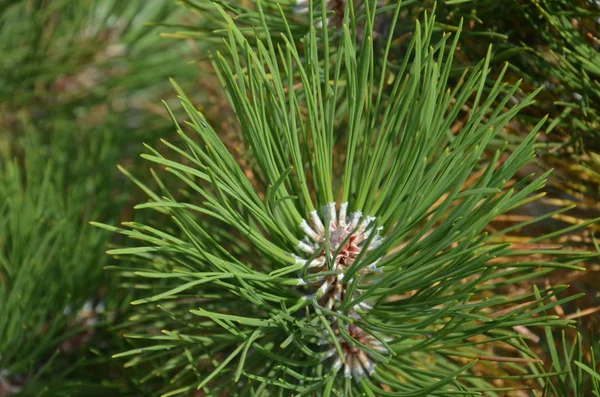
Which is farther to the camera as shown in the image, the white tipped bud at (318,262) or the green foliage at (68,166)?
the green foliage at (68,166)

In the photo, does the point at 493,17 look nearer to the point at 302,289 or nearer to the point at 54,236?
the point at 302,289

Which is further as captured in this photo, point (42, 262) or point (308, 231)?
point (42, 262)

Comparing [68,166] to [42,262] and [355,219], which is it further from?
[355,219]

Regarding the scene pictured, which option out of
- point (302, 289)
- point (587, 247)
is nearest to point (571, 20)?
point (587, 247)

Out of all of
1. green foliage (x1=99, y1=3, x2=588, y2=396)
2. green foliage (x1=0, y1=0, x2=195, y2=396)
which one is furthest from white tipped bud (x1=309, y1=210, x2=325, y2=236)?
green foliage (x1=0, y1=0, x2=195, y2=396)

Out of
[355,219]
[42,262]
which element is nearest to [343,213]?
[355,219]

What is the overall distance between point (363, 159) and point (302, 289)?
0.10m

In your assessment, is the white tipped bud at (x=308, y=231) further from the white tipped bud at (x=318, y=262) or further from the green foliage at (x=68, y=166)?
the green foliage at (x=68, y=166)

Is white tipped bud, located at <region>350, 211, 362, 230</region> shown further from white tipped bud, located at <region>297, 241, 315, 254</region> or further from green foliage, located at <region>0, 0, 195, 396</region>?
green foliage, located at <region>0, 0, 195, 396</region>

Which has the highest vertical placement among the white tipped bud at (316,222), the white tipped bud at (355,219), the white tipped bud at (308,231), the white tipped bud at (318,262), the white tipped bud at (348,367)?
the white tipped bud at (355,219)

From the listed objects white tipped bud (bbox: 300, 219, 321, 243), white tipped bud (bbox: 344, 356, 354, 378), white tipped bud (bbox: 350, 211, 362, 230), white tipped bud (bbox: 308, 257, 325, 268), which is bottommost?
white tipped bud (bbox: 344, 356, 354, 378)

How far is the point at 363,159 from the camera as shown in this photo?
0.42 metres

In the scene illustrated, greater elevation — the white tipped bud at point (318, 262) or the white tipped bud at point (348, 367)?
the white tipped bud at point (318, 262)

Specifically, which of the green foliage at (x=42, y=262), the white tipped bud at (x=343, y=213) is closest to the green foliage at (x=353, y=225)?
the white tipped bud at (x=343, y=213)
